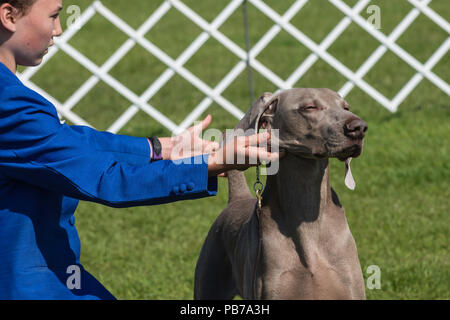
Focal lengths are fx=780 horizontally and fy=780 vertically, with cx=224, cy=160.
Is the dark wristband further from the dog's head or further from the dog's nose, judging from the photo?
the dog's nose

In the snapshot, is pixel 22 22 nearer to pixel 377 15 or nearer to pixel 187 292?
pixel 187 292

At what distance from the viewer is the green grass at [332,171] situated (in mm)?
4691

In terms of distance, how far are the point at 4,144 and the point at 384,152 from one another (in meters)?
4.69

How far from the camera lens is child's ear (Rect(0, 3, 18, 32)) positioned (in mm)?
2289

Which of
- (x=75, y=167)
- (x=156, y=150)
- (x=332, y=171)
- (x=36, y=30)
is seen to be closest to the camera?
(x=75, y=167)

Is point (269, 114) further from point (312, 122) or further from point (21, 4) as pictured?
point (21, 4)

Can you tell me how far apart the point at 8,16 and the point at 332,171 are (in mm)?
4275

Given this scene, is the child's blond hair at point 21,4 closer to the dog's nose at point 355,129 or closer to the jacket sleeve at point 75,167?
the jacket sleeve at point 75,167

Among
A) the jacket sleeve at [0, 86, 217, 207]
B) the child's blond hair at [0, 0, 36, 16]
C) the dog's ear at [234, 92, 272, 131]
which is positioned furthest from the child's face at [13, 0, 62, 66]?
the dog's ear at [234, 92, 272, 131]

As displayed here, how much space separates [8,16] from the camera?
7.55 feet

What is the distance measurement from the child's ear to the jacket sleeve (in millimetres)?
190

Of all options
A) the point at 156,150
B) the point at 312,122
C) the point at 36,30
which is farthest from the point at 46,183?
the point at 312,122

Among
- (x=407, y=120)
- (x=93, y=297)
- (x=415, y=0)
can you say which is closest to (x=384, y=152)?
(x=407, y=120)

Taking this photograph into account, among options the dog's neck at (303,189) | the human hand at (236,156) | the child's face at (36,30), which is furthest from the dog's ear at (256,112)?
the child's face at (36,30)
